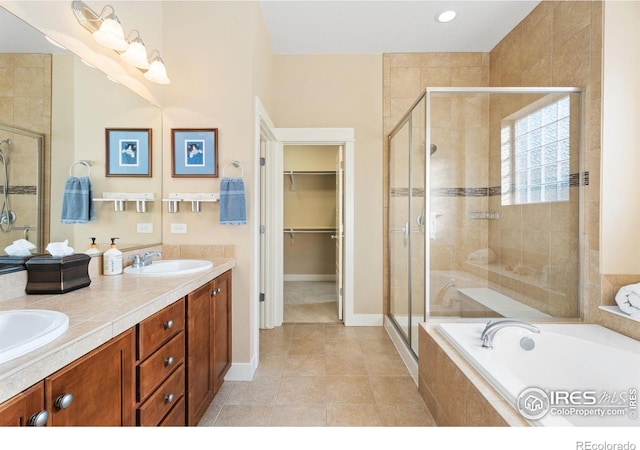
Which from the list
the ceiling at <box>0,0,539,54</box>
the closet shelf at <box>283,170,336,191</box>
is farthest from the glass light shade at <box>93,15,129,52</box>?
the closet shelf at <box>283,170,336,191</box>

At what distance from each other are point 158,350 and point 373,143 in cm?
266

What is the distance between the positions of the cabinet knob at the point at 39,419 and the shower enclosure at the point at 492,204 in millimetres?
1963

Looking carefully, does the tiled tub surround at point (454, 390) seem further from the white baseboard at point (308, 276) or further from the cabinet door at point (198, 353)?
the white baseboard at point (308, 276)

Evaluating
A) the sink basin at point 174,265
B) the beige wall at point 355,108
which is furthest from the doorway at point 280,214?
the sink basin at point 174,265

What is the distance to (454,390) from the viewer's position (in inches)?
53.4

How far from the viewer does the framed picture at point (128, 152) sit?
1.72m

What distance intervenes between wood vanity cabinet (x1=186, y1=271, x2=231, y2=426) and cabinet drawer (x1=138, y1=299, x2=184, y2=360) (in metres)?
0.08

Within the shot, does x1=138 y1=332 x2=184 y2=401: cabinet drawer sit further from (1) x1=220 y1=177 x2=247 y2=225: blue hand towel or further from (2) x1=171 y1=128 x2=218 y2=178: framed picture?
(2) x1=171 y1=128 x2=218 y2=178: framed picture

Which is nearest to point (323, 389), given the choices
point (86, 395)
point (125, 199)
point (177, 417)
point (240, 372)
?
point (240, 372)

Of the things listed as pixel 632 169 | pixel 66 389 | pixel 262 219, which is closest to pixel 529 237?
pixel 632 169

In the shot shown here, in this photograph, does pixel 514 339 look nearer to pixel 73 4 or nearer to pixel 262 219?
pixel 262 219

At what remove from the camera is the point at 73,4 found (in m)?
1.42

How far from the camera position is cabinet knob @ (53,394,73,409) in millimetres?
706

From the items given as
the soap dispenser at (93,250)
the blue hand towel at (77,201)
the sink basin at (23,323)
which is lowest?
the sink basin at (23,323)
